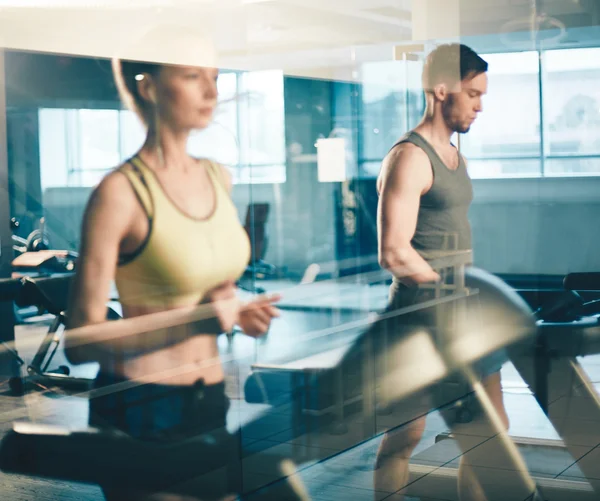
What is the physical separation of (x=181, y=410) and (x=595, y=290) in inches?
83.8

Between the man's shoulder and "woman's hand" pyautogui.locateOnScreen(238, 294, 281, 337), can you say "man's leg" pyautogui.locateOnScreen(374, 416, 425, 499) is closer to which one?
"woman's hand" pyautogui.locateOnScreen(238, 294, 281, 337)

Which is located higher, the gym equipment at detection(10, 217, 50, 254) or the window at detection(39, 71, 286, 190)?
the window at detection(39, 71, 286, 190)

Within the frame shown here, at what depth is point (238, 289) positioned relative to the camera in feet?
9.29

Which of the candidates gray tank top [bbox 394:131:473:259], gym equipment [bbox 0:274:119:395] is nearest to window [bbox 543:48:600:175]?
gray tank top [bbox 394:131:473:259]

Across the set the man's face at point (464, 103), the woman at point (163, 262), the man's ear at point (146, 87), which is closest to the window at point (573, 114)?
the man's face at point (464, 103)

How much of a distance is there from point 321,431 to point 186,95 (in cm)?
167

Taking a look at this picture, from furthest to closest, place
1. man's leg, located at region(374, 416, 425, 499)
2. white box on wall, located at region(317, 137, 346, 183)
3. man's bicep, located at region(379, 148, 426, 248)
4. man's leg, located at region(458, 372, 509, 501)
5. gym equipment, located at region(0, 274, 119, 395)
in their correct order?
man's bicep, located at region(379, 148, 426, 248)
white box on wall, located at region(317, 137, 346, 183)
man's leg, located at region(374, 416, 425, 499)
man's leg, located at region(458, 372, 509, 501)
gym equipment, located at region(0, 274, 119, 395)

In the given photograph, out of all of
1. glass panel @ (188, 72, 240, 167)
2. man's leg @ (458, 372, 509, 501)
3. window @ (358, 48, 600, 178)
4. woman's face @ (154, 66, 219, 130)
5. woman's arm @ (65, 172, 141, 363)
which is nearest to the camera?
woman's arm @ (65, 172, 141, 363)

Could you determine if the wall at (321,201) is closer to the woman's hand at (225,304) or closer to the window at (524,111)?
the window at (524,111)

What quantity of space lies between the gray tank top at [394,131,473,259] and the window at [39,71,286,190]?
0.74 meters

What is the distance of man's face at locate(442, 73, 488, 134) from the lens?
3930 millimetres

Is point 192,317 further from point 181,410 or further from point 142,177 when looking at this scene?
point 142,177

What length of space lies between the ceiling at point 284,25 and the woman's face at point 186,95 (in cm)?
5

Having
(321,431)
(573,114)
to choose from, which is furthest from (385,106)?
(321,431)
